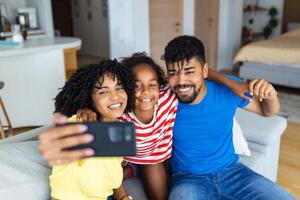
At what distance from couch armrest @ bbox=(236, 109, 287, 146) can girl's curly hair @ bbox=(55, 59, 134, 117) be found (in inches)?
39.2

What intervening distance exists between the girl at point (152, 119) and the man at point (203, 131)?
55mm

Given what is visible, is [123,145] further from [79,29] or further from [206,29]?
[79,29]

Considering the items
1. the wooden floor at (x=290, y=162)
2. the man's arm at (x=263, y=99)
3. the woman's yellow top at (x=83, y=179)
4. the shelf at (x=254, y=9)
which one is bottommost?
the wooden floor at (x=290, y=162)

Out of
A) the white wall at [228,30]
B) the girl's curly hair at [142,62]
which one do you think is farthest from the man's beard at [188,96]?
the white wall at [228,30]

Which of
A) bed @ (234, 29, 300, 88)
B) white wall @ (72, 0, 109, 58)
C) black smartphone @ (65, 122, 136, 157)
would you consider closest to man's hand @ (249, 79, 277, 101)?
black smartphone @ (65, 122, 136, 157)

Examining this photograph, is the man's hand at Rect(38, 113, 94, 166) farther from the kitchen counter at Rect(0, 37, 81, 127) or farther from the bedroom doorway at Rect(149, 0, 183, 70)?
the bedroom doorway at Rect(149, 0, 183, 70)

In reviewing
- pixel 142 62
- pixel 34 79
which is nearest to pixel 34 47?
pixel 34 79

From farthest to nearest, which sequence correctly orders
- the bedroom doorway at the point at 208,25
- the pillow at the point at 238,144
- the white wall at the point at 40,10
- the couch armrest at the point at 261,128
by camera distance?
the bedroom doorway at the point at 208,25
the white wall at the point at 40,10
the couch armrest at the point at 261,128
the pillow at the point at 238,144

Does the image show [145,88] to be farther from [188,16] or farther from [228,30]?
[228,30]

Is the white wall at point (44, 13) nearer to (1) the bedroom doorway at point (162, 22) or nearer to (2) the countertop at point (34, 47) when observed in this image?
(1) the bedroom doorway at point (162, 22)

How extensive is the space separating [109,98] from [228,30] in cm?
540

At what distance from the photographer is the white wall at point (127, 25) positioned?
4262 mm

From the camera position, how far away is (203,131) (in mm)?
1515

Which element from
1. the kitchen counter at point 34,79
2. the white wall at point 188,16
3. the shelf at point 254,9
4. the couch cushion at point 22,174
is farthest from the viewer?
the shelf at point 254,9
